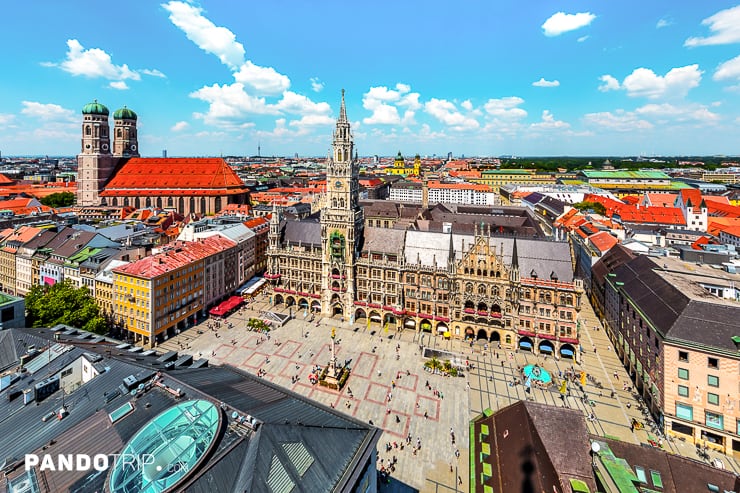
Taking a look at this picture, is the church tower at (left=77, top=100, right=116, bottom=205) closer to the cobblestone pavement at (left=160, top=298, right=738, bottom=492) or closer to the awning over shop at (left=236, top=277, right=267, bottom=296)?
the awning over shop at (left=236, top=277, right=267, bottom=296)

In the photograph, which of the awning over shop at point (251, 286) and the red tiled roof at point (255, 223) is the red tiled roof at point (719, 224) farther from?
the red tiled roof at point (255, 223)

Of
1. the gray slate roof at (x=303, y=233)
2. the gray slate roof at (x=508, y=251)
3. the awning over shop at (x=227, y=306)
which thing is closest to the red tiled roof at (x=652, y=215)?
the gray slate roof at (x=508, y=251)

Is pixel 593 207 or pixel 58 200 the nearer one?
pixel 593 207

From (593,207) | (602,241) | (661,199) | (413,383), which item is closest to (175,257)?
(413,383)

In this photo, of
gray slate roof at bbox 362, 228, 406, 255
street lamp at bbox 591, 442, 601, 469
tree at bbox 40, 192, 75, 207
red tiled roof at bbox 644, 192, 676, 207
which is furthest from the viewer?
tree at bbox 40, 192, 75, 207

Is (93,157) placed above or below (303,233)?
above

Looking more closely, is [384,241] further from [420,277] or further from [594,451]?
[594,451]

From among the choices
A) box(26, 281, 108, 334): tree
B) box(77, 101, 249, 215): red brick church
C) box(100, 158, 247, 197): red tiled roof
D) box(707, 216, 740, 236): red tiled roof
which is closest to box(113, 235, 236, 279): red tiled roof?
box(26, 281, 108, 334): tree
